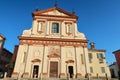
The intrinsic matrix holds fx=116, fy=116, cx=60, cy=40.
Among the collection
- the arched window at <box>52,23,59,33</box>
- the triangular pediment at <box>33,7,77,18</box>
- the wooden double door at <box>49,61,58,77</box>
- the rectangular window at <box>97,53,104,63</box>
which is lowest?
the wooden double door at <box>49,61,58,77</box>

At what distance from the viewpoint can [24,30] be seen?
2288 cm

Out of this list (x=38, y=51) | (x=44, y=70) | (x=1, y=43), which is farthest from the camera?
(x=1, y=43)

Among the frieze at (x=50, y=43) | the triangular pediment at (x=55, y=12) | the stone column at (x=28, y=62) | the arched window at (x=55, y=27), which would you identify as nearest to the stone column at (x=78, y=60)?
the frieze at (x=50, y=43)

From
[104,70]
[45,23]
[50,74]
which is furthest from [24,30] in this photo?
[104,70]

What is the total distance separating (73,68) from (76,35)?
6703 millimetres

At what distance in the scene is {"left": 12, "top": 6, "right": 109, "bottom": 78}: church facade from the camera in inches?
773

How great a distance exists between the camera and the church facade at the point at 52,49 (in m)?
19.6

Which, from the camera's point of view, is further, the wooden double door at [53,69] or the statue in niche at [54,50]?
the statue in niche at [54,50]

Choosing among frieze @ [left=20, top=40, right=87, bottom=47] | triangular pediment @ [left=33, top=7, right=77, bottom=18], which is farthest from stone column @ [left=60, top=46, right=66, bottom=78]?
triangular pediment @ [left=33, top=7, right=77, bottom=18]

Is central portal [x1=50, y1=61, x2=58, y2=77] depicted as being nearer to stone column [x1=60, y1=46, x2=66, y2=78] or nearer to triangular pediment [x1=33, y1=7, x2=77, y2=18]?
stone column [x1=60, y1=46, x2=66, y2=78]

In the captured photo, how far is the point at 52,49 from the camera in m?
21.3

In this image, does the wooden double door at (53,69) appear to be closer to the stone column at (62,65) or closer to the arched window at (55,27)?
the stone column at (62,65)

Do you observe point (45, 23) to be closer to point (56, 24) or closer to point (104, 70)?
point (56, 24)

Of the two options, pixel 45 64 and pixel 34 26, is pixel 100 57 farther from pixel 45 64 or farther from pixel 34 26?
pixel 34 26
